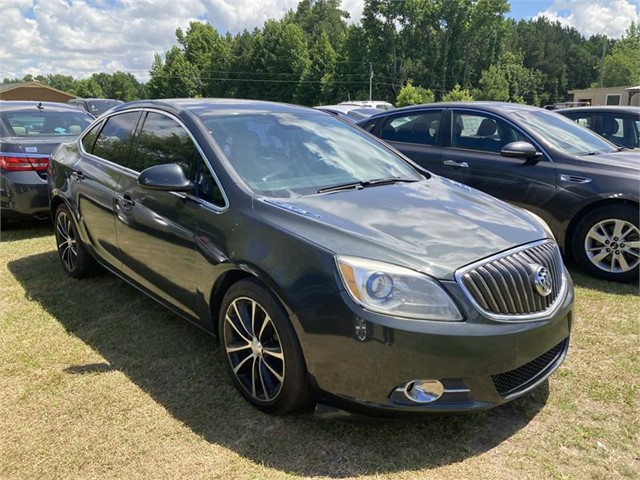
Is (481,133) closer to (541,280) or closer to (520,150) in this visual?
(520,150)

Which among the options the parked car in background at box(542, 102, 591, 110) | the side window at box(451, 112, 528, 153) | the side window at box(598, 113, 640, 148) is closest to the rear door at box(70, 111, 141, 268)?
the side window at box(451, 112, 528, 153)

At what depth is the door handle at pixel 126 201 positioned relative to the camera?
11.8ft

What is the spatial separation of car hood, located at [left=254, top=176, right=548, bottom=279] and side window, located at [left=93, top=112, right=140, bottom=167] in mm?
1729

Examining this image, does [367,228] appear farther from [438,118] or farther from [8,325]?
[438,118]

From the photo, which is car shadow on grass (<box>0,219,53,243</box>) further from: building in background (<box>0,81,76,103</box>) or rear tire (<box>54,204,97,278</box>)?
building in background (<box>0,81,76,103</box>)

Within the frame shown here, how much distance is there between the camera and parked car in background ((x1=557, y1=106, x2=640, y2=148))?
7.09 m

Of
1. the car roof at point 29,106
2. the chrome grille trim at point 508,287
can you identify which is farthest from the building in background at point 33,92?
the chrome grille trim at point 508,287

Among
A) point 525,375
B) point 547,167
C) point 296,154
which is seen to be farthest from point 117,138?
point 547,167

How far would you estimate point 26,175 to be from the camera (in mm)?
6113

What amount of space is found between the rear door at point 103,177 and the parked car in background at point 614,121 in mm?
5982

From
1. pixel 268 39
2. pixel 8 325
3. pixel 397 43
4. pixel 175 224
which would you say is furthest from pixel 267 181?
pixel 268 39

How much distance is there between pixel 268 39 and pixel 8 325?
82.0m

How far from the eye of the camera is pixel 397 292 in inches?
88.9

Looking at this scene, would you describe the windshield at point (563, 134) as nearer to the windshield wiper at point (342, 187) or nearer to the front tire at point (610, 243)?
the front tire at point (610, 243)
